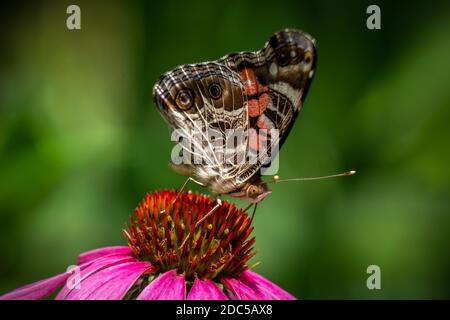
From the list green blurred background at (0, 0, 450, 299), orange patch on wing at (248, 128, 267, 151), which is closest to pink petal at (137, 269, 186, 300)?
orange patch on wing at (248, 128, 267, 151)

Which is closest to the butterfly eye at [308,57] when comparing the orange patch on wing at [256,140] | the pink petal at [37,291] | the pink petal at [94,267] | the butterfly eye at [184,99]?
the orange patch on wing at [256,140]

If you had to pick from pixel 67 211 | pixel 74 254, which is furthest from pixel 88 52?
pixel 74 254

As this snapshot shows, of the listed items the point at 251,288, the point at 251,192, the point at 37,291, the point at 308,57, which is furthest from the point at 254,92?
the point at 37,291

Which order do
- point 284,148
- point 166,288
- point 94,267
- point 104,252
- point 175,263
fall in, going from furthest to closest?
1. point 284,148
2. point 104,252
3. point 94,267
4. point 175,263
5. point 166,288

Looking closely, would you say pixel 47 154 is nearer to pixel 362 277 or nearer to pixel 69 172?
pixel 69 172

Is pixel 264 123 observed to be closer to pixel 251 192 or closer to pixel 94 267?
pixel 251 192
